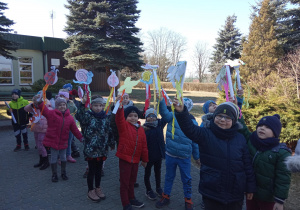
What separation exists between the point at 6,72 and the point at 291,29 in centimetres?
2578

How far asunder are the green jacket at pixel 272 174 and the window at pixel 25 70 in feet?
71.4

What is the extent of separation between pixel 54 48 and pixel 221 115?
2115 cm

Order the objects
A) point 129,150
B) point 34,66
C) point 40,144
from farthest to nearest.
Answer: point 34,66
point 40,144
point 129,150

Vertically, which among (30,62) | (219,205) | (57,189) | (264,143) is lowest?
(57,189)

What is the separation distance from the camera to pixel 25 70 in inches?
811

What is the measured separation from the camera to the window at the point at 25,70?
67.0ft

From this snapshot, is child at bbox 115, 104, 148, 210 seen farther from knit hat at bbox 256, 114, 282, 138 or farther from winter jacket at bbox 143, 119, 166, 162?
knit hat at bbox 256, 114, 282, 138

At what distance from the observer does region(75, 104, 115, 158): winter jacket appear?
3.65 meters

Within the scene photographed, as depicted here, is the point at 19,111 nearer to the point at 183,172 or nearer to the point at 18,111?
the point at 18,111

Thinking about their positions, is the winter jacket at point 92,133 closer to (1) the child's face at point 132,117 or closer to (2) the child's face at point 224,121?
(1) the child's face at point 132,117

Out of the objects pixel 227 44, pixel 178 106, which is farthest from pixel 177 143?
pixel 227 44

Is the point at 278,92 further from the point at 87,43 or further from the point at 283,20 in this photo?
the point at 283,20

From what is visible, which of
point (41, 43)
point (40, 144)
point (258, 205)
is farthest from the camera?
point (41, 43)

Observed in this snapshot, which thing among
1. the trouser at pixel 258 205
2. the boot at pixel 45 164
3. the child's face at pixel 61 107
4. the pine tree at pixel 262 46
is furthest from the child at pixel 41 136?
the pine tree at pixel 262 46
